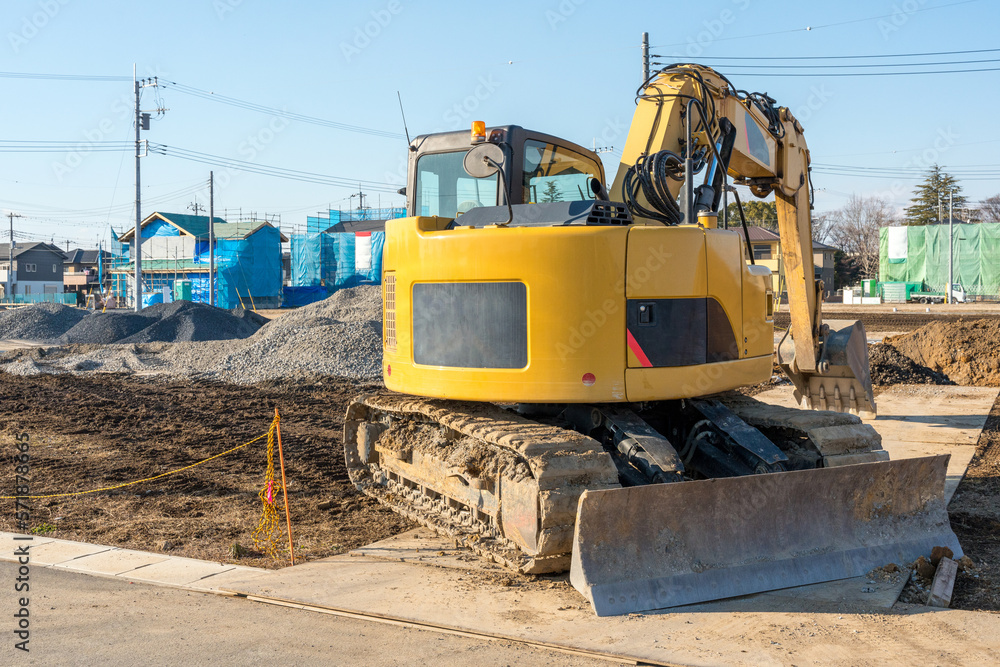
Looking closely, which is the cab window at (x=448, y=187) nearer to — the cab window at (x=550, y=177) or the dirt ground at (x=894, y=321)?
the cab window at (x=550, y=177)

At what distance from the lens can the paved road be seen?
4383mm

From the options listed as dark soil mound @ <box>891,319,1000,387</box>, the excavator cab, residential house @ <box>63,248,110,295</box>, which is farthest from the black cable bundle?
residential house @ <box>63,248,110,295</box>

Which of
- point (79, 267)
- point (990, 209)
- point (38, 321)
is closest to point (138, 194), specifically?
point (38, 321)

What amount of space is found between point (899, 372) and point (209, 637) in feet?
45.9

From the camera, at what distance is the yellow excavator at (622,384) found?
17.2 ft

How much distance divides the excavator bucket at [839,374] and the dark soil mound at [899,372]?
17.5ft

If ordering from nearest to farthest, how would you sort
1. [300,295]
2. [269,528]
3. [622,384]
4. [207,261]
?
[622,384], [269,528], [207,261], [300,295]

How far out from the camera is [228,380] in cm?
1823

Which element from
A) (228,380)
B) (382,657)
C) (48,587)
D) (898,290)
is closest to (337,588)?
(382,657)

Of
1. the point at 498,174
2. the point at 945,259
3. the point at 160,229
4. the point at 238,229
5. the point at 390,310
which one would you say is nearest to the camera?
the point at 498,174

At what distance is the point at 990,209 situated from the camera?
245ft

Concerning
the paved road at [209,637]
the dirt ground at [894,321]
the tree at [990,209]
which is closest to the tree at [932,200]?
the tree at [990,209]

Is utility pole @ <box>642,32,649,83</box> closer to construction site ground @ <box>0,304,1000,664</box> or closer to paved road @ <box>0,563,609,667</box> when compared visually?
construction site ground @ <box>0,304,1000,664</box>

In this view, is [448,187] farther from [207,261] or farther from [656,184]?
[207,261]
